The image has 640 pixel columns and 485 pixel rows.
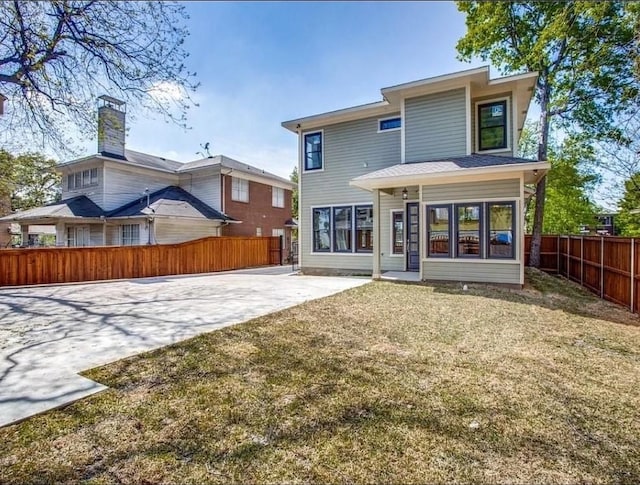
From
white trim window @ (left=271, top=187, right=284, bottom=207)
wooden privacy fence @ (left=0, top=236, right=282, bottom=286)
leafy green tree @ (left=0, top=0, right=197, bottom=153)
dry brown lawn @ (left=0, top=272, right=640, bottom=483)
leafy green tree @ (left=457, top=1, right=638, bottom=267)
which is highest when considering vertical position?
leafy green tree @ (left=457, top=1, right=638, bottom=267)

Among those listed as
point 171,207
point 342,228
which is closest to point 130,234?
point 171,207

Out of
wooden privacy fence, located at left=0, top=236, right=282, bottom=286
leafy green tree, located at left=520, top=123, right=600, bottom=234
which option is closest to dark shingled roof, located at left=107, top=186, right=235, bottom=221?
wooden privacy fence, located at left=0, top=236, right=282, bottom=286

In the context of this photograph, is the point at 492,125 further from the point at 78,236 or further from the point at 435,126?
the point at 78,236

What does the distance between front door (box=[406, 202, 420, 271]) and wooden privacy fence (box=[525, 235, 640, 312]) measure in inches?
186

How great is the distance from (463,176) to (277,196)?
1509 cm

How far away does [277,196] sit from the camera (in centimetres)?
2245

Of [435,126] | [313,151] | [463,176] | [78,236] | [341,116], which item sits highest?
[341,116]

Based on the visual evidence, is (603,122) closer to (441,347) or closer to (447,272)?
(447,272)

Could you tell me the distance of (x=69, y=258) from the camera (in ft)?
36.5

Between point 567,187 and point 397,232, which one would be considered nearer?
point 397,232

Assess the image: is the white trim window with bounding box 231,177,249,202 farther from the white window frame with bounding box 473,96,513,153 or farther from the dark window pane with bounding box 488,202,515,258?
the dark window pane with bounding box 488,202,515,258

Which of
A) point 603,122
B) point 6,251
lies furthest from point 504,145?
point 6,251

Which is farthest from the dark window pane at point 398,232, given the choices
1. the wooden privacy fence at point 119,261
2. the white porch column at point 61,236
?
the white porch column at point 61,236

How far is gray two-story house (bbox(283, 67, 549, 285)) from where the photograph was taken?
900 cm
